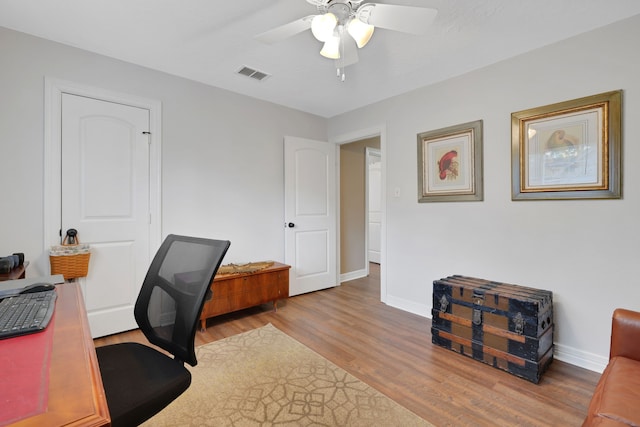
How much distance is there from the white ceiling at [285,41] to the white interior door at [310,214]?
1.01m

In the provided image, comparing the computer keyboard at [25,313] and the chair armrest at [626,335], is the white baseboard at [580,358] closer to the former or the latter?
the chair armrest at [626,335]

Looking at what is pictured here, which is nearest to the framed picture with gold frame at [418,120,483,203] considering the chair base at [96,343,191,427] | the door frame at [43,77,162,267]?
the chair base at [96,343,191,427]

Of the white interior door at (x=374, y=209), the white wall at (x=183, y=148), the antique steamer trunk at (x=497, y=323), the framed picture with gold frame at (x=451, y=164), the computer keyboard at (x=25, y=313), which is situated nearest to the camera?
the computer keyboard at (x=25, y=313)

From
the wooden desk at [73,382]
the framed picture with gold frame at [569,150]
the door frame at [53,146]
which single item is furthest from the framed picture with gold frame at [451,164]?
the door frame at [53,146]

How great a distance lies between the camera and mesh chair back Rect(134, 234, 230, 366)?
1156 mm

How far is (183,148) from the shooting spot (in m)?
2.94

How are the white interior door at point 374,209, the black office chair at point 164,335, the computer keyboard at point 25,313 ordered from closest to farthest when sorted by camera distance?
the computer keyboard at point 25,313 < the black office chair at point 164,335 < the white interior door at point 374,209

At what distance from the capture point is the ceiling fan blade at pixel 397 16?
4.97 feet

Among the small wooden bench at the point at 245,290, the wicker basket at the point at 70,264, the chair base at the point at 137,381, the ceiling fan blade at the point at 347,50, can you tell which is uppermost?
the ceiling fan blade at the point at 347,50

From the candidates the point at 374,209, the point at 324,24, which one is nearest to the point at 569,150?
the point at 324,24

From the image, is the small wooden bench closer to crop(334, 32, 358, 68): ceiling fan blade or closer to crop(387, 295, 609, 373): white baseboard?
crop(334, 32, 358, 68): ceiling fan blade

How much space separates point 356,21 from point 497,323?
2.20 m

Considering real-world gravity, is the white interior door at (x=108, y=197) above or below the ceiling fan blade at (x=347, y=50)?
below

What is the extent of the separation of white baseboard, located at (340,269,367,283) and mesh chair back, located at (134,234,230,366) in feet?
11.0
